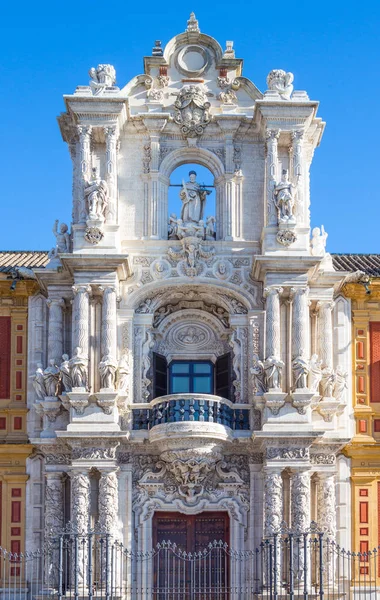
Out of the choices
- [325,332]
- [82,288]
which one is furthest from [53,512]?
[325,332]

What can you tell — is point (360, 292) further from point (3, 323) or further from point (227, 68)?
point (3, 323)

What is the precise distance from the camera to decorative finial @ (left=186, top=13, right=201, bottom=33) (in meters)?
36.3

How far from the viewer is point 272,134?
34688 millimetres

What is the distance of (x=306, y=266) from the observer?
33656mm

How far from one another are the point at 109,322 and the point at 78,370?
59.8 inches

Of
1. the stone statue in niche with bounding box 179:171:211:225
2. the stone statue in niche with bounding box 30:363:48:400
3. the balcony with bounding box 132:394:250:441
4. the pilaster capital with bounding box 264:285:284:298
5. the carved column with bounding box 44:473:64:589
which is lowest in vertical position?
the carved column with bounding box 44:473:64:589

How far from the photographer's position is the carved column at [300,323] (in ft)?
110

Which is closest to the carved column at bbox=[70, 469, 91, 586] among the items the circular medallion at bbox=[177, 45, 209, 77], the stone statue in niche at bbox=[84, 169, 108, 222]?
the stone statue in niche at bbox=[84, 169, 108, 222]

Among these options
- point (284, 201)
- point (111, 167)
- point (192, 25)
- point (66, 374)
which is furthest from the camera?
point (192, 25)

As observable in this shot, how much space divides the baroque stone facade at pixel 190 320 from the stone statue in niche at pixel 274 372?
7cm

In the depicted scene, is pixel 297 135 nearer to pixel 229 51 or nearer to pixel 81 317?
pixel 229 51

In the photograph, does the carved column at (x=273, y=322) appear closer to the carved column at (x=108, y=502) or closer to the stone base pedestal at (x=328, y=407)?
Result: the stone base pedestal at (x=328, y=407)

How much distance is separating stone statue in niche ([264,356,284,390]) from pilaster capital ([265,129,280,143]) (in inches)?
241

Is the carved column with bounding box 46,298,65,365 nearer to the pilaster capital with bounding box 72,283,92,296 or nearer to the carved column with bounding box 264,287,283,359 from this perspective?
the pilaster capital with bounding box 72,283,92,296
